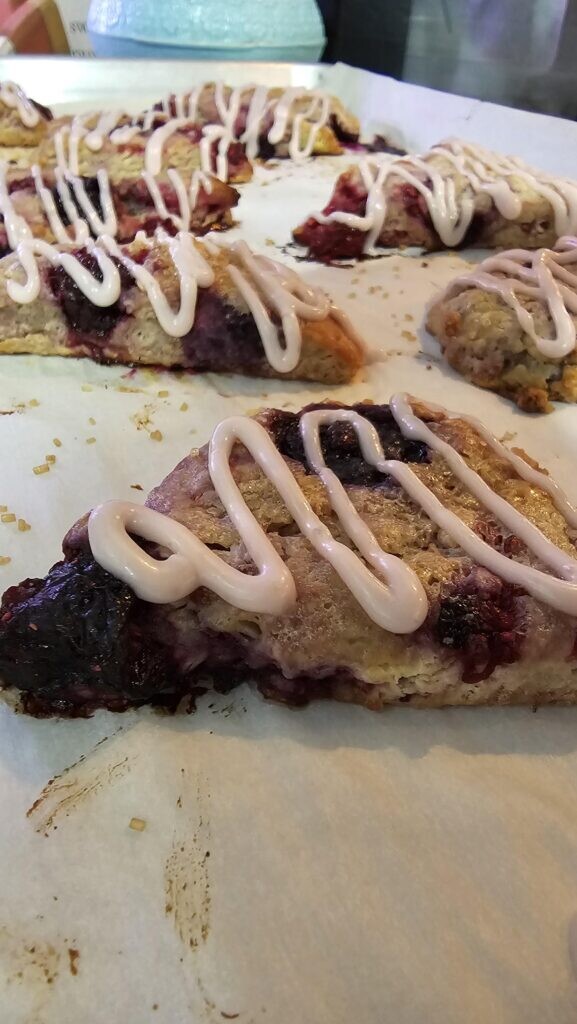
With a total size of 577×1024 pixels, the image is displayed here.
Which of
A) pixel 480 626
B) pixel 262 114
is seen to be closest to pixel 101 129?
pixel 262 114

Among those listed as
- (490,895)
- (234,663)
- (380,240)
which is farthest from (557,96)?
(490,895)

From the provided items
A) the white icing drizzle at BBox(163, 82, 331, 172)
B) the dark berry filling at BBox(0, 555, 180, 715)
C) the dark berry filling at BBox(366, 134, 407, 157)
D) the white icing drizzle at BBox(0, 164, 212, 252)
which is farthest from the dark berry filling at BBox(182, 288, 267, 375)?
the dark berry filling at BBox(366, 134, 407, 157)

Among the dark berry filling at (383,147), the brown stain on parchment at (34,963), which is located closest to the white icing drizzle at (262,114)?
the dark berry filling at (383,147)

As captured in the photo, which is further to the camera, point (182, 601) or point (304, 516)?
point (304, 516)

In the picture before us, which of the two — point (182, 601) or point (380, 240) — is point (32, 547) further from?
point (380, 240)

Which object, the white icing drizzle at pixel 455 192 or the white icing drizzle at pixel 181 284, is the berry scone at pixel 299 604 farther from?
the white icing drizzle at pixel 455 192

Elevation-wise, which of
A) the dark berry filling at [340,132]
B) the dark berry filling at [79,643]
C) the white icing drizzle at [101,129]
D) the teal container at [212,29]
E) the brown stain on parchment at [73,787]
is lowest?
the brown stain on parchment at [73,787]
